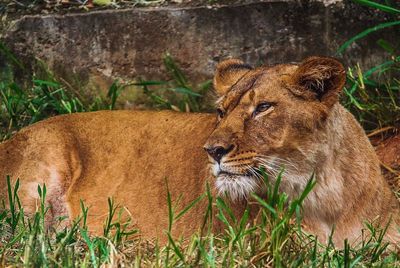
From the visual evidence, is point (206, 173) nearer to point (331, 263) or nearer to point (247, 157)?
point (247, 157)

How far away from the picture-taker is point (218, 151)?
15.1ft

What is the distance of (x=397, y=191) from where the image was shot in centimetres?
597

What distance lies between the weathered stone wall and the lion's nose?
81.9 inches

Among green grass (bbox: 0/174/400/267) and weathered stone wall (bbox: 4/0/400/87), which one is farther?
weathered stone wall (bbox: 4/0/400/87)

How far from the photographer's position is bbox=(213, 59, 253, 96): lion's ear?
531cm

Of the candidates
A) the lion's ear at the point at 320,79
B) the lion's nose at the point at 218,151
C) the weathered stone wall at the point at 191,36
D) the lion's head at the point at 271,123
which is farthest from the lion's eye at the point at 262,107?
the weathered stone wall at the point at 191,36

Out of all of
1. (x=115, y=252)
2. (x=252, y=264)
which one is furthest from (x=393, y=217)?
(x=115, y=252)

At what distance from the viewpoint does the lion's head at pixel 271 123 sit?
4633mm

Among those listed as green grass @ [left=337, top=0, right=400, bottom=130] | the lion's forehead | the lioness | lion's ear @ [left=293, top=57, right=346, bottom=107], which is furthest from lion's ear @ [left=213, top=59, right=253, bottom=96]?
green grass @ [left=337, top=0, right=400, bottom=130]

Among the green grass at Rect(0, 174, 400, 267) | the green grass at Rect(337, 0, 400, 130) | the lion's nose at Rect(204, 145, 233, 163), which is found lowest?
the green grass at Rect(337, 0, 400, 130)

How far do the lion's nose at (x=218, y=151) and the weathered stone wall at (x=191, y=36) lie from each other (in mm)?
2080

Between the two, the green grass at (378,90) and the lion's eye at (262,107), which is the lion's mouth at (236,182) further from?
the green grass at (378,90)

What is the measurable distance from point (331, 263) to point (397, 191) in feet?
6.16

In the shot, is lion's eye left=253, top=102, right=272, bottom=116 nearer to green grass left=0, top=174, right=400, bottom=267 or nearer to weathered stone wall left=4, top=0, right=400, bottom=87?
green grass left=0, top=174, right=400, bottom=267
